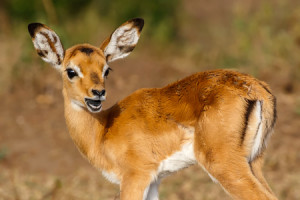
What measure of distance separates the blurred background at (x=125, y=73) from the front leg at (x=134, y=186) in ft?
2.47

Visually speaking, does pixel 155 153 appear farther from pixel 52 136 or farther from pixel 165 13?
pixel 165 13

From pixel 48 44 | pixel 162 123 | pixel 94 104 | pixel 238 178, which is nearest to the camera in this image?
pixel 238 178

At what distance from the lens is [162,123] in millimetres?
5312

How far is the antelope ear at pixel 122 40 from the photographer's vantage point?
224 inches

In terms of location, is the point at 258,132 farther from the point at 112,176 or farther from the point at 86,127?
the point at 86,127

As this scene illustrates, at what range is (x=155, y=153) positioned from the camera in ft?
17.3

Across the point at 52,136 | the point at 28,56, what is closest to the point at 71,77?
the point at 52,136

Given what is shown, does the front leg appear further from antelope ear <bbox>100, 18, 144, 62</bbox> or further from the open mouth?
antelope ear <bbox>100, 18, 144, 62</bbox>

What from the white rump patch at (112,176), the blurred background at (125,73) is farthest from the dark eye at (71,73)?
the blurred background at (125,73)

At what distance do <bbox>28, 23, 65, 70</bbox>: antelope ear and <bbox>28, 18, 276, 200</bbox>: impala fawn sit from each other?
1 centimetres

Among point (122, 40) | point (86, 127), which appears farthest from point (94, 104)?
point (122, 40)

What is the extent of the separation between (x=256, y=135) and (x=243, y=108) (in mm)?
266

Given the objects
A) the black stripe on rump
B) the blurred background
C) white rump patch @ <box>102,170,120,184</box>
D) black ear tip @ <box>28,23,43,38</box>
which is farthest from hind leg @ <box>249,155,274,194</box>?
black ear tip @ <box>28,23,43,38</box>

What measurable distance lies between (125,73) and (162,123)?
5361 mm
